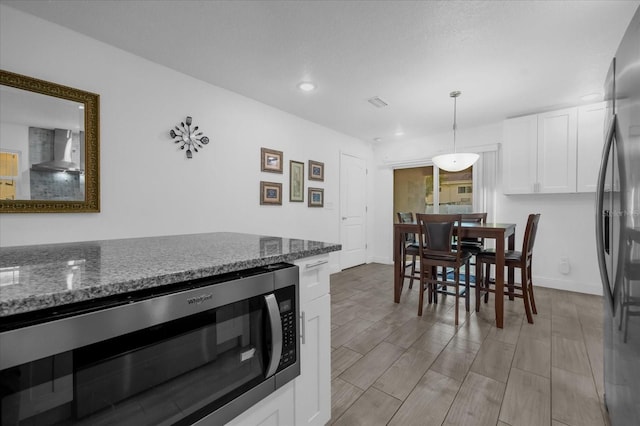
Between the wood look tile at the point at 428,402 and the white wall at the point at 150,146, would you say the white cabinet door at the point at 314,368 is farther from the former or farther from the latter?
the white wall at the point at 150,146

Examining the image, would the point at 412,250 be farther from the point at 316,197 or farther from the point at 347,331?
the point at 316,197

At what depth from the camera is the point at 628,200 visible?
96cm

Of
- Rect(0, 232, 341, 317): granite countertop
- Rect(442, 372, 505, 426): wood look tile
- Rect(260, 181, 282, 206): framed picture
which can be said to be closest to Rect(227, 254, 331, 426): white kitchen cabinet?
Rect(0, 232, 341, 317): granite countertop

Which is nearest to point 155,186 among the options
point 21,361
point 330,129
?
point 21,361

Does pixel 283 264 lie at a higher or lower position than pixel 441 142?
lower

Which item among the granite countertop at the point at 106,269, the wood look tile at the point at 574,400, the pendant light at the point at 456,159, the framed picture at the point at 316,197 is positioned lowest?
the wood look tile at the point at 574,400

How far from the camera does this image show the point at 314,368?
3.97 feet

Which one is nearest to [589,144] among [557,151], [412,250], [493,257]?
[557,151]

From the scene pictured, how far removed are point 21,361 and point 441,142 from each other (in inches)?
207

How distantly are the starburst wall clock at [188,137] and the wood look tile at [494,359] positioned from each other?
3.03 meters

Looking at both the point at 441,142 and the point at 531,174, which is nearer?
the point at 531,174

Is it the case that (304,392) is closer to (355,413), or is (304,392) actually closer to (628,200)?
(355,413)

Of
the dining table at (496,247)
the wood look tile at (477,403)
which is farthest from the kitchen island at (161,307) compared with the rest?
the dining table at (496,247)

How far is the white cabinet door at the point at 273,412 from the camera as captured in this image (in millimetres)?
926
